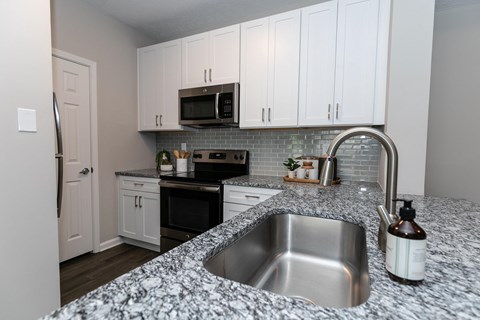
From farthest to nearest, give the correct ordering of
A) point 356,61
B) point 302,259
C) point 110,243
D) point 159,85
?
point 159,85 → point 110,243 → point 356,61 → point 302,259

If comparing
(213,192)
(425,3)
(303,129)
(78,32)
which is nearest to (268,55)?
(303,129)

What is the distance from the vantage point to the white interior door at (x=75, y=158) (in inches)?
92.7

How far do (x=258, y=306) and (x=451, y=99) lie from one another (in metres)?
2.86

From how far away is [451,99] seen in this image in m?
2.29

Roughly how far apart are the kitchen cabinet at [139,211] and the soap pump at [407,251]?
8.09ft

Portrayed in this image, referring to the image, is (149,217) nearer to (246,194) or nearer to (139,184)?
(139,184)

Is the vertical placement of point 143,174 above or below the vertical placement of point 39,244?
above

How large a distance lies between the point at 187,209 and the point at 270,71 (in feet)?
5.33

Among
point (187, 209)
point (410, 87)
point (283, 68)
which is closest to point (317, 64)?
point (283, 68)

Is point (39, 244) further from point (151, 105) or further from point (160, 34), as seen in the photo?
point (160, 34)

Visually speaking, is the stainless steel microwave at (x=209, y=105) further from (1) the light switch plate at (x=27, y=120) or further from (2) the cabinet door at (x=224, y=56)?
(1) the light switch plate at (x=27, y=120)

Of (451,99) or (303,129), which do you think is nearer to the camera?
(451,99)

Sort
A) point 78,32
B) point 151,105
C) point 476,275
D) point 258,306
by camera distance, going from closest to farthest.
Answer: point 258,306 < point 476,275 < point 78,32 < point 151,105

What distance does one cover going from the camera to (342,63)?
2088mm
